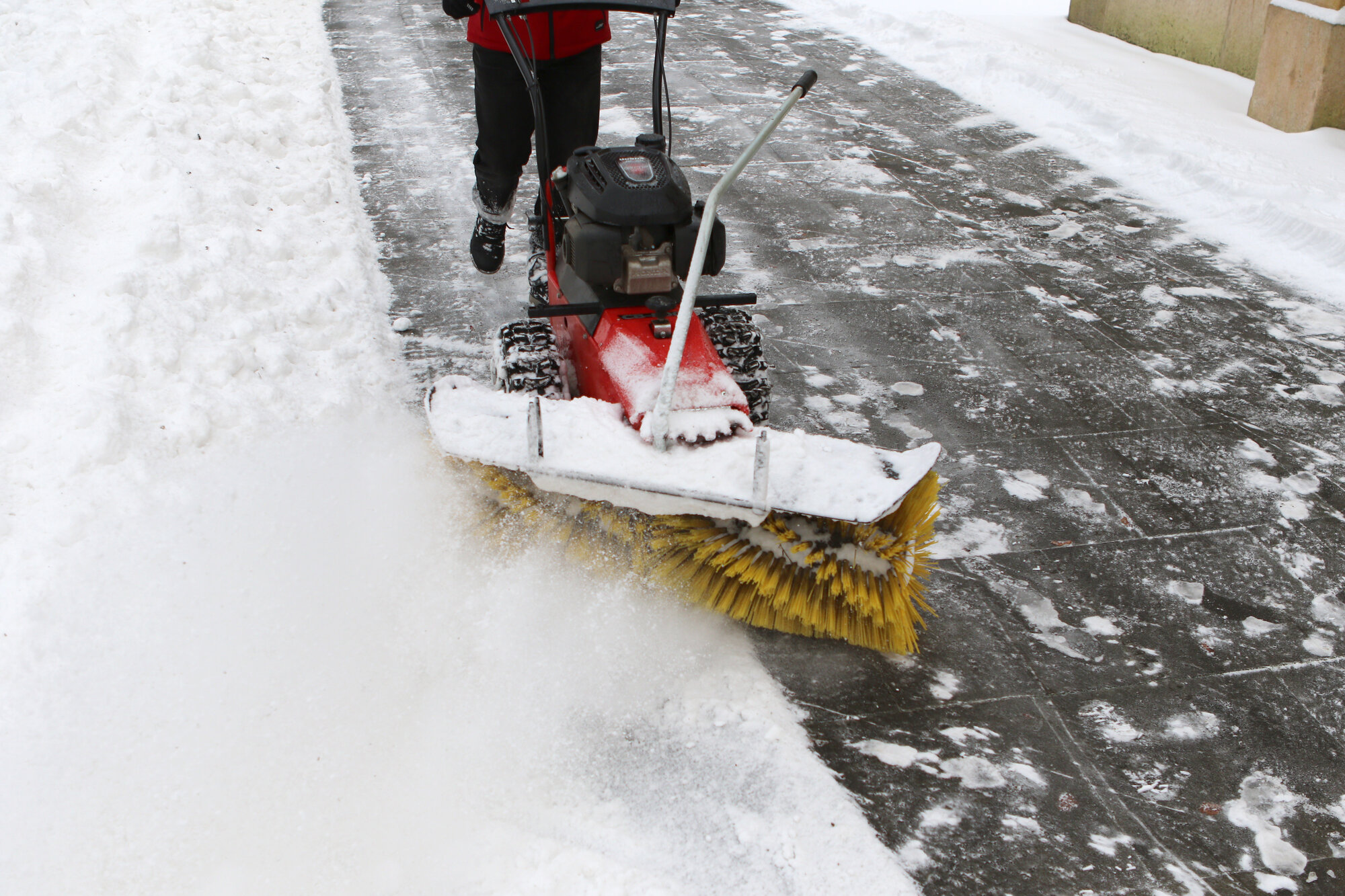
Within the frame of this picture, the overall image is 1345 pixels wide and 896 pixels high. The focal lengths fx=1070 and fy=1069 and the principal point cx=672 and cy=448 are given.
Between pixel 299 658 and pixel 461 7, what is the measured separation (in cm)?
219

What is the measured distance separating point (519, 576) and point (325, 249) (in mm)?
2382

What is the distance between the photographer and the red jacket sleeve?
340 cm

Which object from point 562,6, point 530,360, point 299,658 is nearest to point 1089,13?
point 562,6

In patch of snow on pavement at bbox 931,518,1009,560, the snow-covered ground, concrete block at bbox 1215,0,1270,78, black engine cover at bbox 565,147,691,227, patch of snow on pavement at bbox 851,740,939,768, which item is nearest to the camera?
patch of snow on pavement at bbox 851,740,939,768

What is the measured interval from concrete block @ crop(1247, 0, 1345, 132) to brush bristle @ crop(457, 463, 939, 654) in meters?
5.48

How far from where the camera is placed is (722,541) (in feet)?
7.80

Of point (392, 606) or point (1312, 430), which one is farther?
point (1312, 430)

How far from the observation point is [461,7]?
3475 millimetres

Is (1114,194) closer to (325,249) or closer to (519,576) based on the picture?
(325,249)

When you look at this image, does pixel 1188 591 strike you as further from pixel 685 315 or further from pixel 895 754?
pixel 685 315

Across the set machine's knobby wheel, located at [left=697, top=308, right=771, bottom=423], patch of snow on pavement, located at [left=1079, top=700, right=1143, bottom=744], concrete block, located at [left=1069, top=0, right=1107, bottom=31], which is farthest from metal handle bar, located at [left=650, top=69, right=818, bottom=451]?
concrete block, located at [left=1069, top=0, right=1107, bottom=31]

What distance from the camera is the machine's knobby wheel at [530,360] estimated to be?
2.86m

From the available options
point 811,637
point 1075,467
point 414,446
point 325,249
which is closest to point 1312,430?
point 1075,467

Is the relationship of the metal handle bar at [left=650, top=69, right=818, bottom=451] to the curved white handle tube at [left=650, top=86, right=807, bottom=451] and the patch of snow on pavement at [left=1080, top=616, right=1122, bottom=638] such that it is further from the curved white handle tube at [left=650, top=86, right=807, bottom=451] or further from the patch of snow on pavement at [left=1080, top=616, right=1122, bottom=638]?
the patch of snow on pavement at [left=1080, top=616, right=1122, bottom=638]
